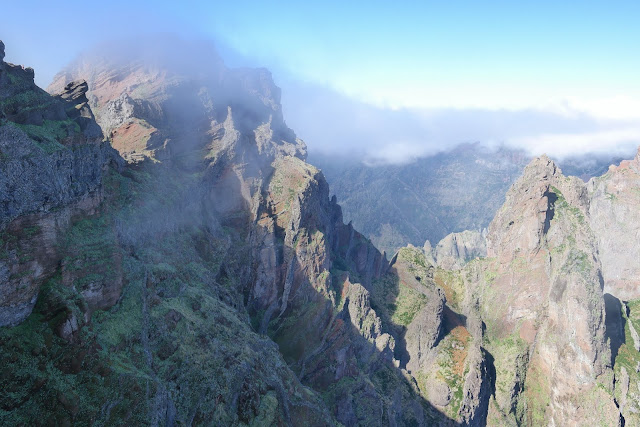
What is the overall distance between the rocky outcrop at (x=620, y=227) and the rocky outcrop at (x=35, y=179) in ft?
455

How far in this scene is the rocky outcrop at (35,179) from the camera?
33844mm

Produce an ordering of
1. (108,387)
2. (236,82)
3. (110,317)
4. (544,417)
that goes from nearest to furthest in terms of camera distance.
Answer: (108,387) → (110,317) → (544,417) → (236,82)

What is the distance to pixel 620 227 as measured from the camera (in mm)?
129750

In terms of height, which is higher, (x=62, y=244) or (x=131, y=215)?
(x=62, y=244)

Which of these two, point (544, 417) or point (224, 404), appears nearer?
point (224, 404)

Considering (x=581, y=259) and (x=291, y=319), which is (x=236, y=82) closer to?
(x=291, y=319)

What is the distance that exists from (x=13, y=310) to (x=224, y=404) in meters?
22.9

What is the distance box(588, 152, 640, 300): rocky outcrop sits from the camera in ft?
408

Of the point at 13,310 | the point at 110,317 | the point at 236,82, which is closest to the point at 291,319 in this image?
the point at 110,317

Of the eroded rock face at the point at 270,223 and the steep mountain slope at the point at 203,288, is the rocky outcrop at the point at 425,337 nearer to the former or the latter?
the steep mountain slope at the point at 203,288

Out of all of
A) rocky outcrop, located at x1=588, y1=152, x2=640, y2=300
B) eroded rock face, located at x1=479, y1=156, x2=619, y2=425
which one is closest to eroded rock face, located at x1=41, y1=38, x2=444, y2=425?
eroded rock face, located at x1=479, y1=156, x2=619, y2=425

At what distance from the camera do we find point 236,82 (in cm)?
12638

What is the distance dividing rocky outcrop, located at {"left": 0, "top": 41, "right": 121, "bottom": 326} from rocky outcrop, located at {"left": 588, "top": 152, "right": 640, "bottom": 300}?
138545 millimetres

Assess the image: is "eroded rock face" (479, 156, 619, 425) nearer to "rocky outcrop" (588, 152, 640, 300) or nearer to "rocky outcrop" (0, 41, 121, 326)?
"rocky outcrop" (588, 152, 640, 300)
